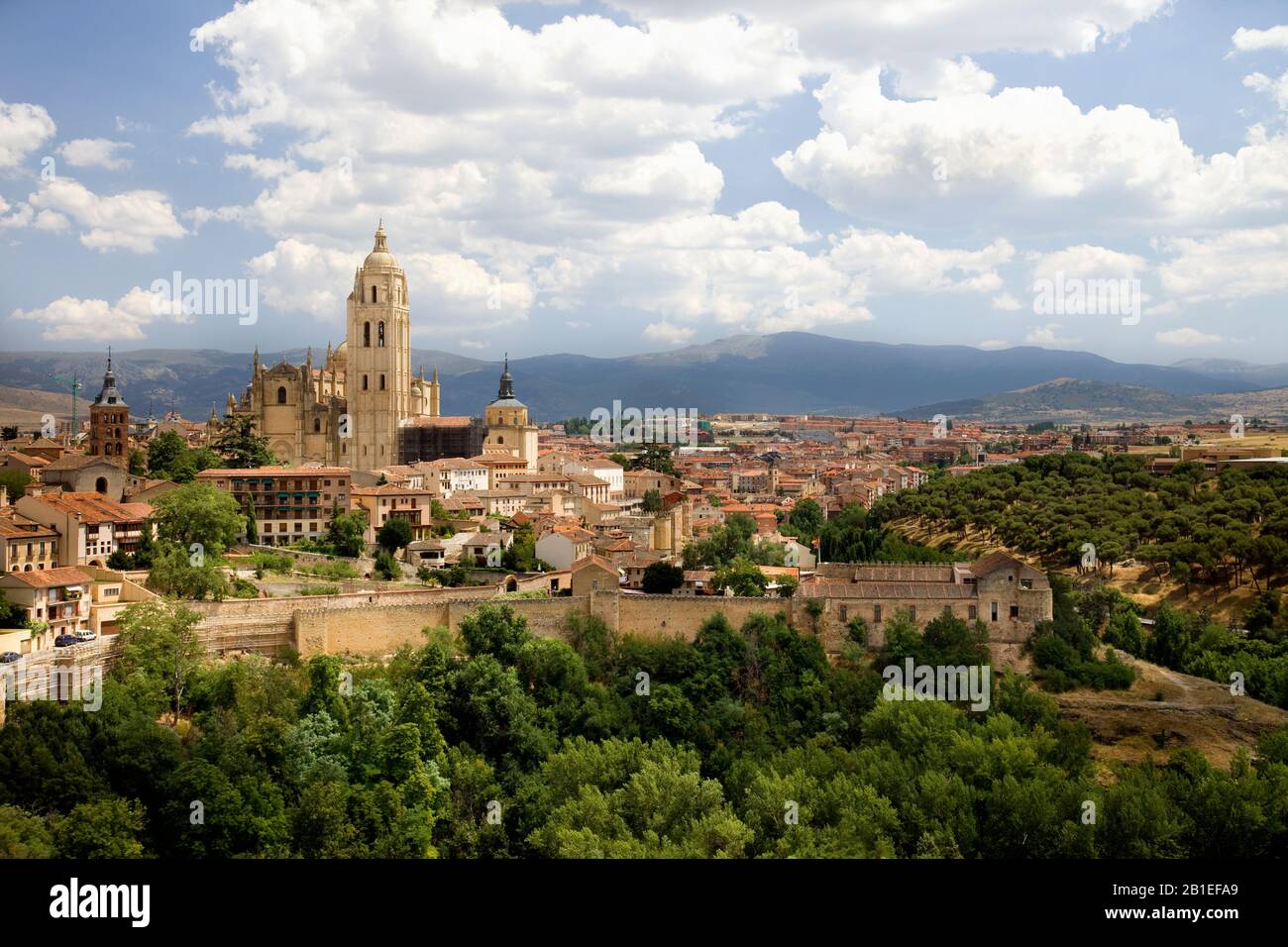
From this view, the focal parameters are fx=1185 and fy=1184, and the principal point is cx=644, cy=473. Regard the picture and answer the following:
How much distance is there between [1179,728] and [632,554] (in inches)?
516

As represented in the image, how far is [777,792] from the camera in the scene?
678 inches

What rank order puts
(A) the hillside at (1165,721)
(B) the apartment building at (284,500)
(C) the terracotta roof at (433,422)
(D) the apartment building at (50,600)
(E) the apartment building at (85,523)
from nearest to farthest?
(D) the apartment building at (50,600)
(A) the hillside at (1165,721)
(E) the apartment building at (85,523)
(B) the apartment building at (284,500)
(C) the terracotta roof at (433,422)

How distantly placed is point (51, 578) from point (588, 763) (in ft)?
31.5

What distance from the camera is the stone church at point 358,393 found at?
44500mm

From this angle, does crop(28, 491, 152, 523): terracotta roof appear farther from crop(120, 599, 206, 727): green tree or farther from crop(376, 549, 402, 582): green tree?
crop(376, 549, 402, 582): green tree

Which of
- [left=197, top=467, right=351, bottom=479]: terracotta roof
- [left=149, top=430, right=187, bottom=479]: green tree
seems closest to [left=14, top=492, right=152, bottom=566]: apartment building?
[left=197, top=467, right=351, bottom=479]: terracotta roof

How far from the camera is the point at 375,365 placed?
4559cm

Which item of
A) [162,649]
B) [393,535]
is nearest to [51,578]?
[162,649]

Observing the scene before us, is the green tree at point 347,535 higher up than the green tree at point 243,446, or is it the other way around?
the green tree at point 243,446

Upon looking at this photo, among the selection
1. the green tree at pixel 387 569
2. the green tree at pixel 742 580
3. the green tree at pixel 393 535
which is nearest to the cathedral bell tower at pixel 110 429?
the green tree at pixel 393 535

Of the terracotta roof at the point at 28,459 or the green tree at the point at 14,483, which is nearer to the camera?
the green tree at the point at 14,483

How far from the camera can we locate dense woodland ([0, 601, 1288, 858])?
16.0 meters

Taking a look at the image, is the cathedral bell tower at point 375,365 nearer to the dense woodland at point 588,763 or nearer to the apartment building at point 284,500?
the apartment building at point 284,500
